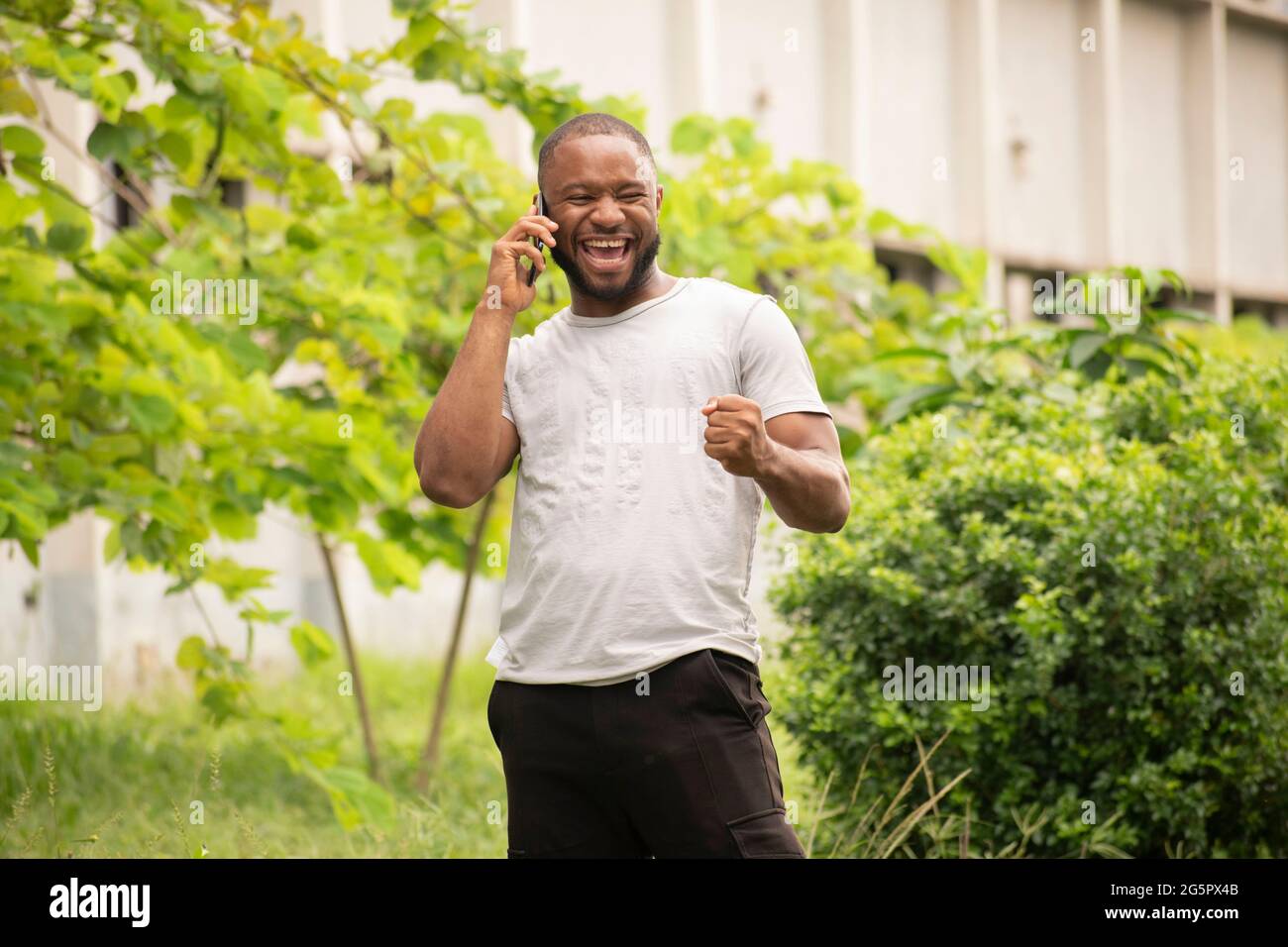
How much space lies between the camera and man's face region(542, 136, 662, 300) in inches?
88.4

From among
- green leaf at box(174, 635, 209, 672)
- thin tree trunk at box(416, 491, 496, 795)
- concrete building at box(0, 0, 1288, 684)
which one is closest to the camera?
green leaf at box(174, 635, 209, 672)

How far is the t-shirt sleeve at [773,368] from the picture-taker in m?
2.20

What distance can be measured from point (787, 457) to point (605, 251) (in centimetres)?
48

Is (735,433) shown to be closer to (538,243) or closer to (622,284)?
(622,284)

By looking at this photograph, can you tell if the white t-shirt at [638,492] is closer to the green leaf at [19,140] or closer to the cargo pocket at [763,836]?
the cargo pocket at [763,836]

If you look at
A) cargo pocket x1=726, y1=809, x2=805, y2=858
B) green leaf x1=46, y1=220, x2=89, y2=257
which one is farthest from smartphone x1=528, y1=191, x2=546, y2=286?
green leaf x1=46, y1=220, x2=89, y2=257

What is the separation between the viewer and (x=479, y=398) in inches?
86.5

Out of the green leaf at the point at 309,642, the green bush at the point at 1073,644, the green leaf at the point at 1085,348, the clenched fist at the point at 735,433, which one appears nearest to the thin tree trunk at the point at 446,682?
the green leaf at the point at 309,642

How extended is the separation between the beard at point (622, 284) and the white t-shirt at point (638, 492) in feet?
0.15

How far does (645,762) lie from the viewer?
2.13 m

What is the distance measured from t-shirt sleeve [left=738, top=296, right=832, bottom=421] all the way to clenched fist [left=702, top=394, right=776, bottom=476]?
0.21m

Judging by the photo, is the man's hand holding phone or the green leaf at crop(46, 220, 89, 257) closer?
the man's hand holding phone

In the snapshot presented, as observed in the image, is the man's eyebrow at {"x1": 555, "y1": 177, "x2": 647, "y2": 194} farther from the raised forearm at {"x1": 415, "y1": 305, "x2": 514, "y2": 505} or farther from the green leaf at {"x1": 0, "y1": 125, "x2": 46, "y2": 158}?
the green leaf at {"x1": 0, "y1": 125, "x2": 46, "y2": 158}

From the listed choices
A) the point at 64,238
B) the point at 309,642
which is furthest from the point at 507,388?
the point at 309,642
